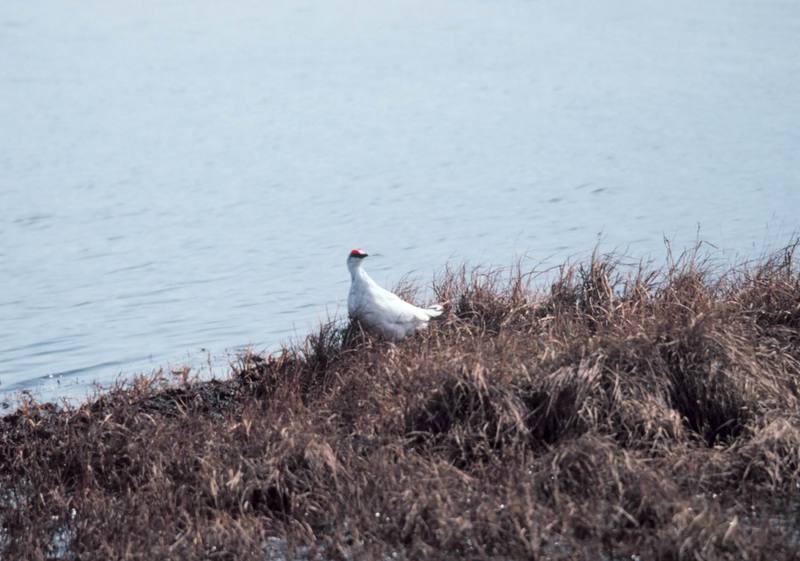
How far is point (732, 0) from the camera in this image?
152 ft

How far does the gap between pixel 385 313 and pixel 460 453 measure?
2112mm

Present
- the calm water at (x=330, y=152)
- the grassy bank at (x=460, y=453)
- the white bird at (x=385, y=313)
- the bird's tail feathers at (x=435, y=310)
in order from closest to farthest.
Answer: the grassy bank at (x=460, y=453) → the white bird at (x=385, y=313) → the bird's tail feathers at (x=435, y=310) → the calm water at (x=330, y=152)

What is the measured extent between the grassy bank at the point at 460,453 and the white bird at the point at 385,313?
0.59 feet

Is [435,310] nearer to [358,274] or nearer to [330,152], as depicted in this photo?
[358,274]

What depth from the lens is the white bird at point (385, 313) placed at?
29.7ft

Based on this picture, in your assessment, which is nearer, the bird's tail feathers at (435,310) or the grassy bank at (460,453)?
the grassy bank at (460,453)

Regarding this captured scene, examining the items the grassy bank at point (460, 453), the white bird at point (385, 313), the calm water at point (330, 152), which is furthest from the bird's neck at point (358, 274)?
the calm water at point (330, 152)

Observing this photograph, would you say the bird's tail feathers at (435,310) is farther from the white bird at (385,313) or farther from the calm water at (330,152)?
the calm water at (330,152)

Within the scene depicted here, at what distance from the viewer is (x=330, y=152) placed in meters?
28.6

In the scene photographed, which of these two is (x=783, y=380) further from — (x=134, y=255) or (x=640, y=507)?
(x=134, y=255)

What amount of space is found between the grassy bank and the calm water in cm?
336

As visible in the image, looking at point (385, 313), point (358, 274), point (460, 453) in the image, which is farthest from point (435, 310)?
point (460, 453)

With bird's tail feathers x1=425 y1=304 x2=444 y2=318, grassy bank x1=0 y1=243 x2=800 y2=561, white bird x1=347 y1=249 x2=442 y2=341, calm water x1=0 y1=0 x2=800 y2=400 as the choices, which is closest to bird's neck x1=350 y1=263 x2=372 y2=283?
white bird x1=347 y1=249 x2=442 y2=341

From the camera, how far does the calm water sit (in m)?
15.9
